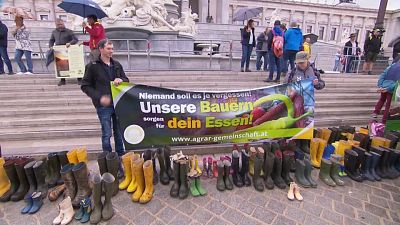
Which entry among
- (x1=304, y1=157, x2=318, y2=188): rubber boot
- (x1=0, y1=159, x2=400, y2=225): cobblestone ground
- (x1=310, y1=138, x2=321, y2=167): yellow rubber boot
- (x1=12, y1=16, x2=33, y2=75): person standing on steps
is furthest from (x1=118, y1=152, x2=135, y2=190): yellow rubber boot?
(x1=12, y1=16, x2=33, y2=75): person standing on steps

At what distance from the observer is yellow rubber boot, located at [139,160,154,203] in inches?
129

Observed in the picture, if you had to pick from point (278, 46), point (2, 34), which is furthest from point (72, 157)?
point (2, 34)

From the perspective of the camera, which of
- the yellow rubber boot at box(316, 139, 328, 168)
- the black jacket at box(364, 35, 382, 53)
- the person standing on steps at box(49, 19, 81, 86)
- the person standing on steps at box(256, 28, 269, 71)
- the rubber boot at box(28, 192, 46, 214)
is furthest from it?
the black jacket at box(364, 35, 382, 53)

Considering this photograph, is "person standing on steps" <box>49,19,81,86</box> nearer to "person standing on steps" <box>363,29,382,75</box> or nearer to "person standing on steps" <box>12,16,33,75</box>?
"person standing on steps" <box>12,16,33,75</box>

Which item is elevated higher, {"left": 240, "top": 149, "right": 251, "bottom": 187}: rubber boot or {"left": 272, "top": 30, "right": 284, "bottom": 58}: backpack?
{"left": 272, "top": 30, "right": 284, "bottom": 58}: backpack

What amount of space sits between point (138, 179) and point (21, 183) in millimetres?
1618

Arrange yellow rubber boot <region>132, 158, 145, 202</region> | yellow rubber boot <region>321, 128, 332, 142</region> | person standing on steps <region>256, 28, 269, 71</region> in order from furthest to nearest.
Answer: person standing on steps <region>256, 28, 269, 71</region>, yellow rubber boot <region>321, 128, 332, 142</region>, yellow rubber boot <region>132, 158, 145, 202</region>

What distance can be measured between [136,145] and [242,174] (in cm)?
185

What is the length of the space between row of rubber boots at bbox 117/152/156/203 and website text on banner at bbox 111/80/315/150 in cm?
58

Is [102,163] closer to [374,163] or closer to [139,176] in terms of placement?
[139,176]

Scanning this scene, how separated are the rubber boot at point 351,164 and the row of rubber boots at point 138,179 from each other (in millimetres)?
3233

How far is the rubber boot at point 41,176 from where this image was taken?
3268 mm

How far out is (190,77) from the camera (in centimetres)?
835

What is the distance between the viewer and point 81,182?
3.18 metres
